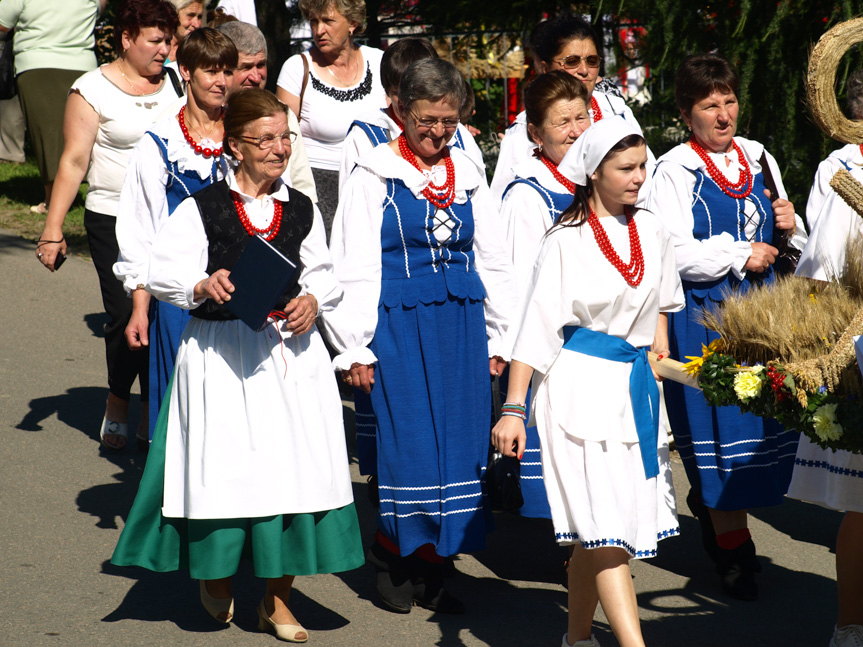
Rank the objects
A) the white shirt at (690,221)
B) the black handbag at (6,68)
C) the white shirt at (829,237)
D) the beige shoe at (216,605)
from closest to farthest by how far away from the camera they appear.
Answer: the white shirt at (829,237) < the beige shoe at (216,605) < the white shirt at (690,221) < the black handbag at (6,68)

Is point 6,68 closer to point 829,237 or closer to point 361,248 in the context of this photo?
point 361,248

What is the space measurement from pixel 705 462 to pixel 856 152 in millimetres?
1539

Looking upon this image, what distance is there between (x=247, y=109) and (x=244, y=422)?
43.3 inches

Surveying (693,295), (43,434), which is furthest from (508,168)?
(43,434)

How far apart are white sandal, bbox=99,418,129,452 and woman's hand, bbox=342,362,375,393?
6.94 feet

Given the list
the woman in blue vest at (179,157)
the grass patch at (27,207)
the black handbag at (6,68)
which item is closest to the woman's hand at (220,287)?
the woman in blue vest at (179,157)

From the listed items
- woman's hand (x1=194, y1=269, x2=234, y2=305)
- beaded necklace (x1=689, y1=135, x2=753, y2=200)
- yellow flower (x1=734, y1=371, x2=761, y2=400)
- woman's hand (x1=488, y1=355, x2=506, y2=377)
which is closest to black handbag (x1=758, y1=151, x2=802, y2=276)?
beaded necklace (x1=689, y1=135, x2=753, y2=200)

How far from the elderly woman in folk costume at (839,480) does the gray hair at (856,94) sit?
955mm

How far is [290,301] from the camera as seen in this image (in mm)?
3961

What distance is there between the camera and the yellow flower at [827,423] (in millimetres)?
3090

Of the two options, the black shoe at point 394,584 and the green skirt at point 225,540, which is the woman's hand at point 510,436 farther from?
the black shoe at point 394,584

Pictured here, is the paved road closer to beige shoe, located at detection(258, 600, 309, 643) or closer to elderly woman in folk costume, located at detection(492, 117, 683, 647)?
beige shoe, located at detection(258, 600, 309, 643)

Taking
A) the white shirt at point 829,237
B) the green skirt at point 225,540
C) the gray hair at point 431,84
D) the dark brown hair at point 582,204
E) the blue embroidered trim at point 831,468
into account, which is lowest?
the green skirt at point 225,540

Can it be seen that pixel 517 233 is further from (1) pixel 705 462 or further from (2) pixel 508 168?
(1) pixel 705 462
